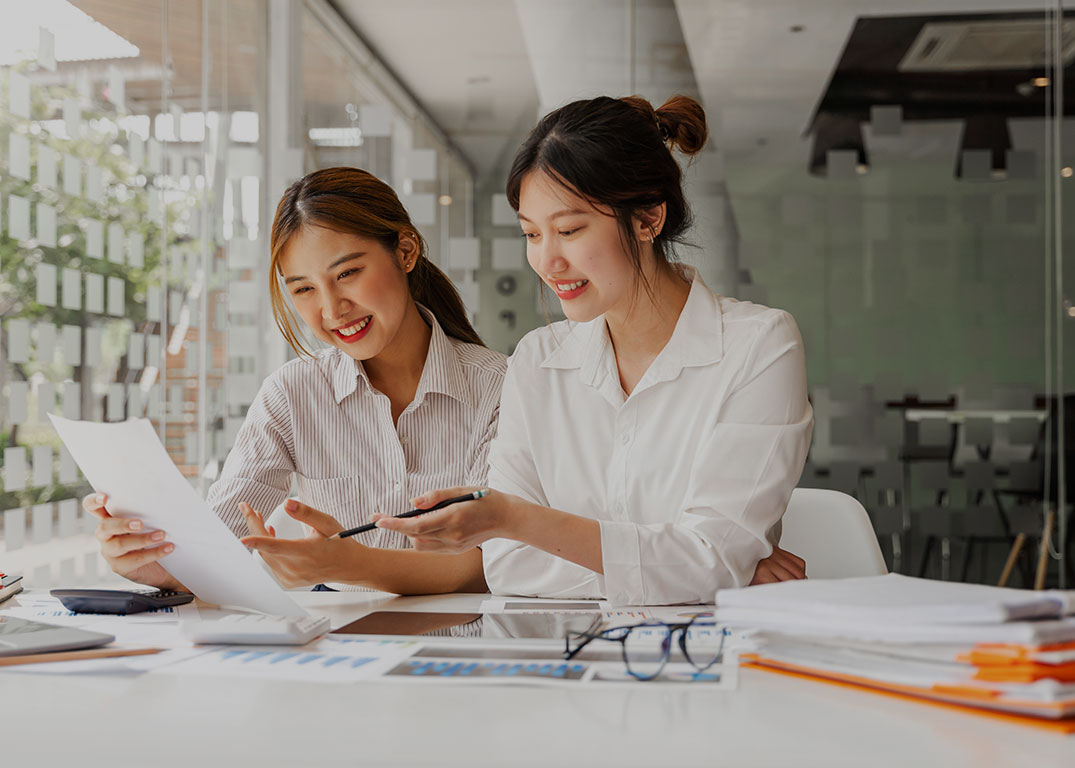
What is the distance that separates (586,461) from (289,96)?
2871mm

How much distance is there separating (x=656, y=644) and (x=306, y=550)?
0.51 m

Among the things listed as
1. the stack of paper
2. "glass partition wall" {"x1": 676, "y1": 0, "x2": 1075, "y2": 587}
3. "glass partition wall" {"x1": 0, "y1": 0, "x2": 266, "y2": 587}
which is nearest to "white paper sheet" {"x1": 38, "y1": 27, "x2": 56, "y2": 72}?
"glass partition wall" {"x1": 0, "y1": 0, "x2": 266, "y2": 587}

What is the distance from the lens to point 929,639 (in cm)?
81

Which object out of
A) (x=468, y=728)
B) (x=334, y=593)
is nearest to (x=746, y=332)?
(x=334, y=593)

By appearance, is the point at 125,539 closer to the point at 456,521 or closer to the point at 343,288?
the point at 456,521

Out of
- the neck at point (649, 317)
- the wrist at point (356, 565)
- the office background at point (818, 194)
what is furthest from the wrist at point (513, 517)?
the office background at point (818, 194)

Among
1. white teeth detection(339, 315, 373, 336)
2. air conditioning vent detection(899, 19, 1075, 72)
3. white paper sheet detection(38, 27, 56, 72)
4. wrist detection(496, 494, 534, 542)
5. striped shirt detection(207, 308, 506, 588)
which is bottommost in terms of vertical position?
wrist detection(496, 494, 534, 542)

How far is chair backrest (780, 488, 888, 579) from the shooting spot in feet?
5.30

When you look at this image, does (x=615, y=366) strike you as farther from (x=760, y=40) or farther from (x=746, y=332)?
(x=760, y=40)

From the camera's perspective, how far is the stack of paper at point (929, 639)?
2.50 ft

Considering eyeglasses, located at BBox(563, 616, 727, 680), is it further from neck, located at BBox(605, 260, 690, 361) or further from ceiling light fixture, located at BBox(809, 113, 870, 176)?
ceiling light fixture, located at BBox(809, 113, 870, 176)

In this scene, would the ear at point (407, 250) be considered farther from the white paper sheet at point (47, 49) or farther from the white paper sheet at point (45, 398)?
the white paper sheet at point (47, 49)

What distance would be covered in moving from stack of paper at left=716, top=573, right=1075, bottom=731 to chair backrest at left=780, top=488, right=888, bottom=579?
2.27ft

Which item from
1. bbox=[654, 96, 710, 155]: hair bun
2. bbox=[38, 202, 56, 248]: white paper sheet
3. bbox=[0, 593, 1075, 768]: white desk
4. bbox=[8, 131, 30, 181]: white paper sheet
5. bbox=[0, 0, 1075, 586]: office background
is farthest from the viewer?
bbox=[0, 0, 1075, 586]: office background
